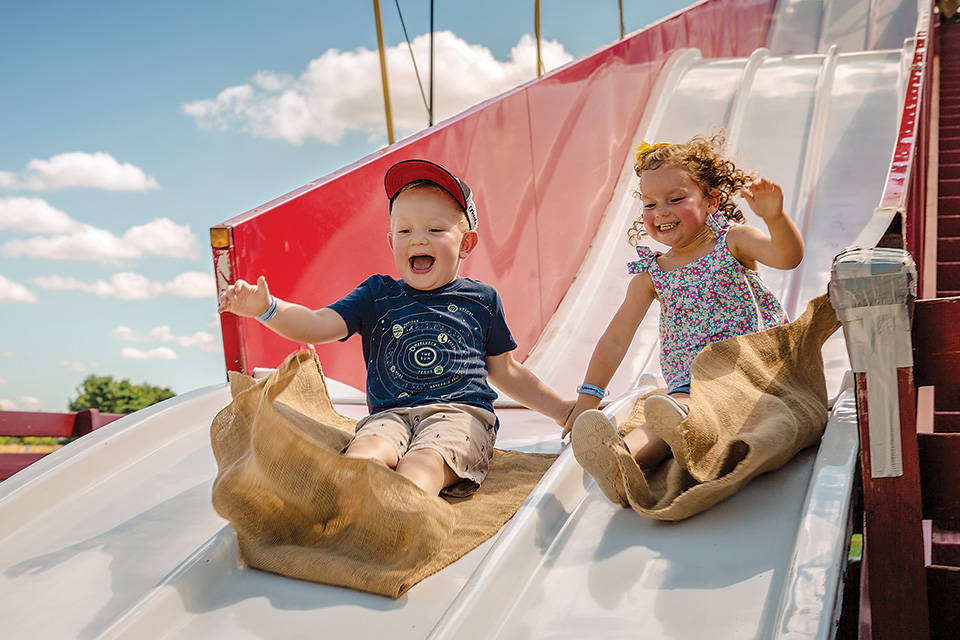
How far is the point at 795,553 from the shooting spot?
3.79 feet

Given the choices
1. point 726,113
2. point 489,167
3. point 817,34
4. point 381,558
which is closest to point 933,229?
point 726,113

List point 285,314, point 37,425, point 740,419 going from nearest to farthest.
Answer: point 740,419, point 285,314, point 37,425

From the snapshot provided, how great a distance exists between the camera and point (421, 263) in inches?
70.7

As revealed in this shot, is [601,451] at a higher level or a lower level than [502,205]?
lower

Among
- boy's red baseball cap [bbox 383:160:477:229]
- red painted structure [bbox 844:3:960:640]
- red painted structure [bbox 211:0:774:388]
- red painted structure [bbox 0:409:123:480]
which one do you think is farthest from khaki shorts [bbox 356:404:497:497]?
red painted structure [bbox 0:409:123:480]

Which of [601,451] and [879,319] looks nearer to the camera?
[879,319]

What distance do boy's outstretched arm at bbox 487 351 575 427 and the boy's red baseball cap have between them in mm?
315

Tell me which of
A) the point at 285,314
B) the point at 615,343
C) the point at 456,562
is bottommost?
the point at 456,562

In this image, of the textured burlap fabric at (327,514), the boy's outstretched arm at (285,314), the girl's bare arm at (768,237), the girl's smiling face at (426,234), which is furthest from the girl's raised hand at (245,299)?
the girl's bare arm at (768,237)

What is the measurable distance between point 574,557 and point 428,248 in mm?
747

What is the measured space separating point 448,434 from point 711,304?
26.9 inches

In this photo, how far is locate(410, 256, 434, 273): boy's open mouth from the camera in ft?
5.88

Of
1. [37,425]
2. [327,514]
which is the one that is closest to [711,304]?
[327,514]

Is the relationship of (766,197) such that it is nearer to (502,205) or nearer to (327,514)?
(327,514)
